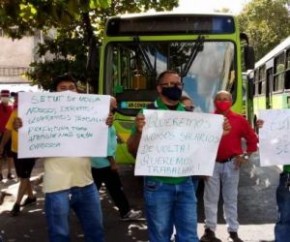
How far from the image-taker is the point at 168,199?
4.46 metres

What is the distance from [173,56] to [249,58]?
130 centimetres

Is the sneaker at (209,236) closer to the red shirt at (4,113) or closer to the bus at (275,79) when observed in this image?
the bus at (275,79)

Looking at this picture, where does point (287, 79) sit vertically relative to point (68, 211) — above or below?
above

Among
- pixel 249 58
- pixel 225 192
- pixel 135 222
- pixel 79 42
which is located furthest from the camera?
pixel 79 42

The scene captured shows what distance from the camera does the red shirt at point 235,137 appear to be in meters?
6.11

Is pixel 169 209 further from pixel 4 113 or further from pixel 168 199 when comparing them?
pixel 4 113

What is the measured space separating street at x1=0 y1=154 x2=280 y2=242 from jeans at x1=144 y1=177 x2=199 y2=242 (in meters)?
1.95

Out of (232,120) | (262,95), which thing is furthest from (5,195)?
(262,95)

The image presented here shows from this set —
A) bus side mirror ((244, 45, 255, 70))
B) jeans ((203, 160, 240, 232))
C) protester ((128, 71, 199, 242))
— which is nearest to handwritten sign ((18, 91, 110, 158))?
protester ((128, 71, 199, 242))

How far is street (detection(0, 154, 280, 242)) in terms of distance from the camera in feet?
21.8

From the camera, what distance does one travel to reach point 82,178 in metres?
4.75

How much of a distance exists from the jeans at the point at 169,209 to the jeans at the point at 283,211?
88 centimetres

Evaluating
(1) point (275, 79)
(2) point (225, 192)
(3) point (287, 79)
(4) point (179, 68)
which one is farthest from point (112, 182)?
(1) point (275, 79)

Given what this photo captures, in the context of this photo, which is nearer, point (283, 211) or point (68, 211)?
point (68, 211)
